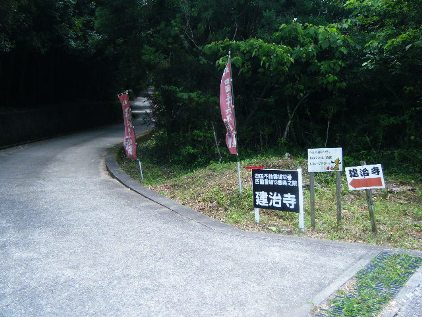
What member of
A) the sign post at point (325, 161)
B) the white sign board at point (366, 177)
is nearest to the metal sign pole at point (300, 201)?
the sign post at point (325, 161)

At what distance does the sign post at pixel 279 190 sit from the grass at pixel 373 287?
135 centimetres

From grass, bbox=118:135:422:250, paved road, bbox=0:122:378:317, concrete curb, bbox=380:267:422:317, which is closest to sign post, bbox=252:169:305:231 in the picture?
grass, bbox=118:135:422:250

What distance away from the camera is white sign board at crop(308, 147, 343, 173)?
6.33m

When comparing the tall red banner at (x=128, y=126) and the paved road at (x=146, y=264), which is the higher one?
the tall red banner at (x=128, y=126)

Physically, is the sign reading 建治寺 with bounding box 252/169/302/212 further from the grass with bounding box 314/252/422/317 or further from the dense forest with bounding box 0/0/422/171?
the dense forest with bounding box 0/0/422/171

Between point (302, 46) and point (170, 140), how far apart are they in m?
4.47

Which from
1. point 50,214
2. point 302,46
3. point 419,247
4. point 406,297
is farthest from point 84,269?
point 302,46

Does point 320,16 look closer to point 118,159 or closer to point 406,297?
point 118,159

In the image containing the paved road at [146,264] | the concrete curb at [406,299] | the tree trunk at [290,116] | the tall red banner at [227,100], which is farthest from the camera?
the tree trunk at [290,116]

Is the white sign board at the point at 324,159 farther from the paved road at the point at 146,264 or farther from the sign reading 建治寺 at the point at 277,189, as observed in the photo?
the paved road at the point at 146,264

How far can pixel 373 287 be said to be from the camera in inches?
169

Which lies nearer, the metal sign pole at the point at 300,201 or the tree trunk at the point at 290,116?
the metal sign pole at the point at 300,201

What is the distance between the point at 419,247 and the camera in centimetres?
563

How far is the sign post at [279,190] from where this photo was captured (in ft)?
19.9
